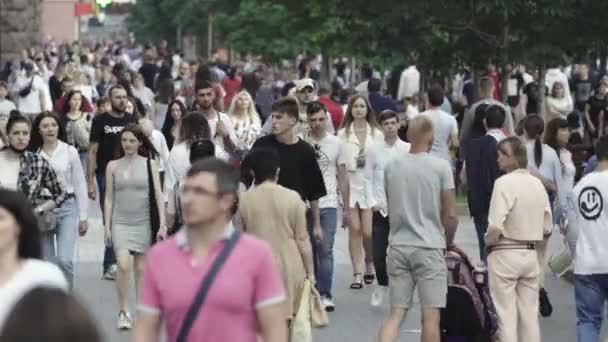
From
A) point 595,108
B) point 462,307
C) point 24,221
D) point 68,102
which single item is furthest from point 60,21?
point 24,221

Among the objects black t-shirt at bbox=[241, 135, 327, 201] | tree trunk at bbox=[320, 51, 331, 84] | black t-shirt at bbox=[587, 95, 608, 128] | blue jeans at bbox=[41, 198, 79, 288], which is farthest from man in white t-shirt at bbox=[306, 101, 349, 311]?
tree trunk at bbox=[320, 51, 331, 84]

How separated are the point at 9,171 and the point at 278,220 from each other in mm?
2592

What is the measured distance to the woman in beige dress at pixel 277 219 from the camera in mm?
10023

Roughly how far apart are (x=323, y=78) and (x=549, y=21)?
71.3 ft

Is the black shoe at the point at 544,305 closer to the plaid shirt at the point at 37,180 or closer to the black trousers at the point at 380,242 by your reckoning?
the black trousers at the point at 380,242

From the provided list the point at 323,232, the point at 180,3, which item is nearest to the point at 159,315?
the point at 323,232

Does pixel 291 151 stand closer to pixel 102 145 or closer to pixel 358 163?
pixel 358 163

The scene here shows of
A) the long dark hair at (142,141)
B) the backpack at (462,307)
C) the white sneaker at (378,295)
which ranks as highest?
the long dark hair at (142,141)

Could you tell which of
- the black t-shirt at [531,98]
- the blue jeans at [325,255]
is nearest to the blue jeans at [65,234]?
the blue jeans at [325,255]

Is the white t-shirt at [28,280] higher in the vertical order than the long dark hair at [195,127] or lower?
lower

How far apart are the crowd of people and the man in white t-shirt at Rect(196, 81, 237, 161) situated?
0.02 m

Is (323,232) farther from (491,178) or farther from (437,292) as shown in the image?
(437,292)

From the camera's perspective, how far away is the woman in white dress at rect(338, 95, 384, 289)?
14.8 meters

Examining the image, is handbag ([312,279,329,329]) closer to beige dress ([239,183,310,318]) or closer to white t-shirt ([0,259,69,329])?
beige dress ([239,183,310,318])
